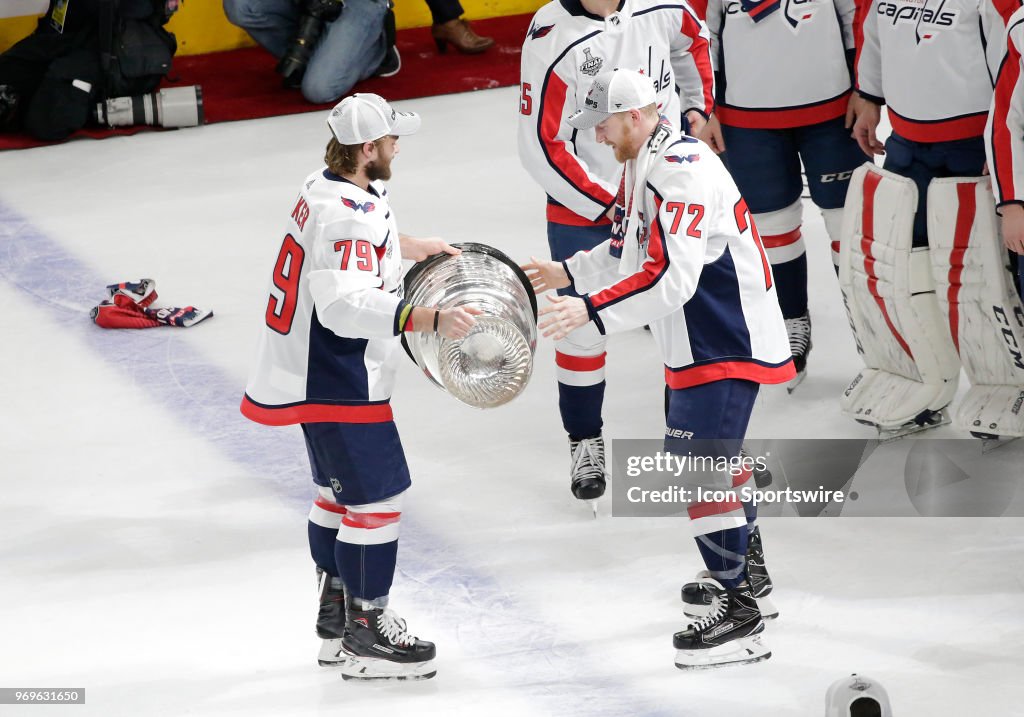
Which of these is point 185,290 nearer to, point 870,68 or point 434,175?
point 434,175

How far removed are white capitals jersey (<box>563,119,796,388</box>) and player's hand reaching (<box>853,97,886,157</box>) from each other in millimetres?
1196

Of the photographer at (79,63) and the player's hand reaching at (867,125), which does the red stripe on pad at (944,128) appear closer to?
the player's hand reaching at (867,125)

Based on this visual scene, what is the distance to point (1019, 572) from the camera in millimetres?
3508

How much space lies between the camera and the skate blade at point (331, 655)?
129 inches

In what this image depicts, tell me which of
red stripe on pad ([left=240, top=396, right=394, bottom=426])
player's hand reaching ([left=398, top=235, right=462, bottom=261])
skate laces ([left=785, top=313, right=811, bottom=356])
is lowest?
skate laces ([left=785, top=313, right=811, bottom=356])

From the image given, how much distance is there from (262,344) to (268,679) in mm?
705

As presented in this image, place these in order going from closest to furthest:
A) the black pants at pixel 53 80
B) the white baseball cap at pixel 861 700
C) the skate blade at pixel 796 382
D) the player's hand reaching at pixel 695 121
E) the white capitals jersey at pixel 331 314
Answer: the white baseball cap at pixel 861 700 < the white capitals jersey at pixel 331 314 < the player's hand reaching at pixel 695 121 < the skate blade at pixel 796 382 < the black pants at pixel 53 80

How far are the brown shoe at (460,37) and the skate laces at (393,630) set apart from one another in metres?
5.50

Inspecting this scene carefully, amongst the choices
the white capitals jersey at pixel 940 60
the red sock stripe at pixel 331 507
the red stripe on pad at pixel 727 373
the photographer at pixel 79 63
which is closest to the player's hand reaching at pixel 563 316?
the red stripe on pad at pixel 727 373

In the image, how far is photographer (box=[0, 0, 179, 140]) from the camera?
7012 millimetres

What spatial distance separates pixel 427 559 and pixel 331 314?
0.98 metres

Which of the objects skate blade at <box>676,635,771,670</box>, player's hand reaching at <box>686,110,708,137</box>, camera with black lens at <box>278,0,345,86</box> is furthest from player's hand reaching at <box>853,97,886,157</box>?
camera with black lens at <box>278,0,345,86</box>

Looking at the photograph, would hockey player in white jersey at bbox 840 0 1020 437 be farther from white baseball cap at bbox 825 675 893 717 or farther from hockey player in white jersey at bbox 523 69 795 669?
white baseball cap at bbox 825 675 893 717

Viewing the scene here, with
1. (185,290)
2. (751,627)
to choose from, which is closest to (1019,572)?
(751,627)
